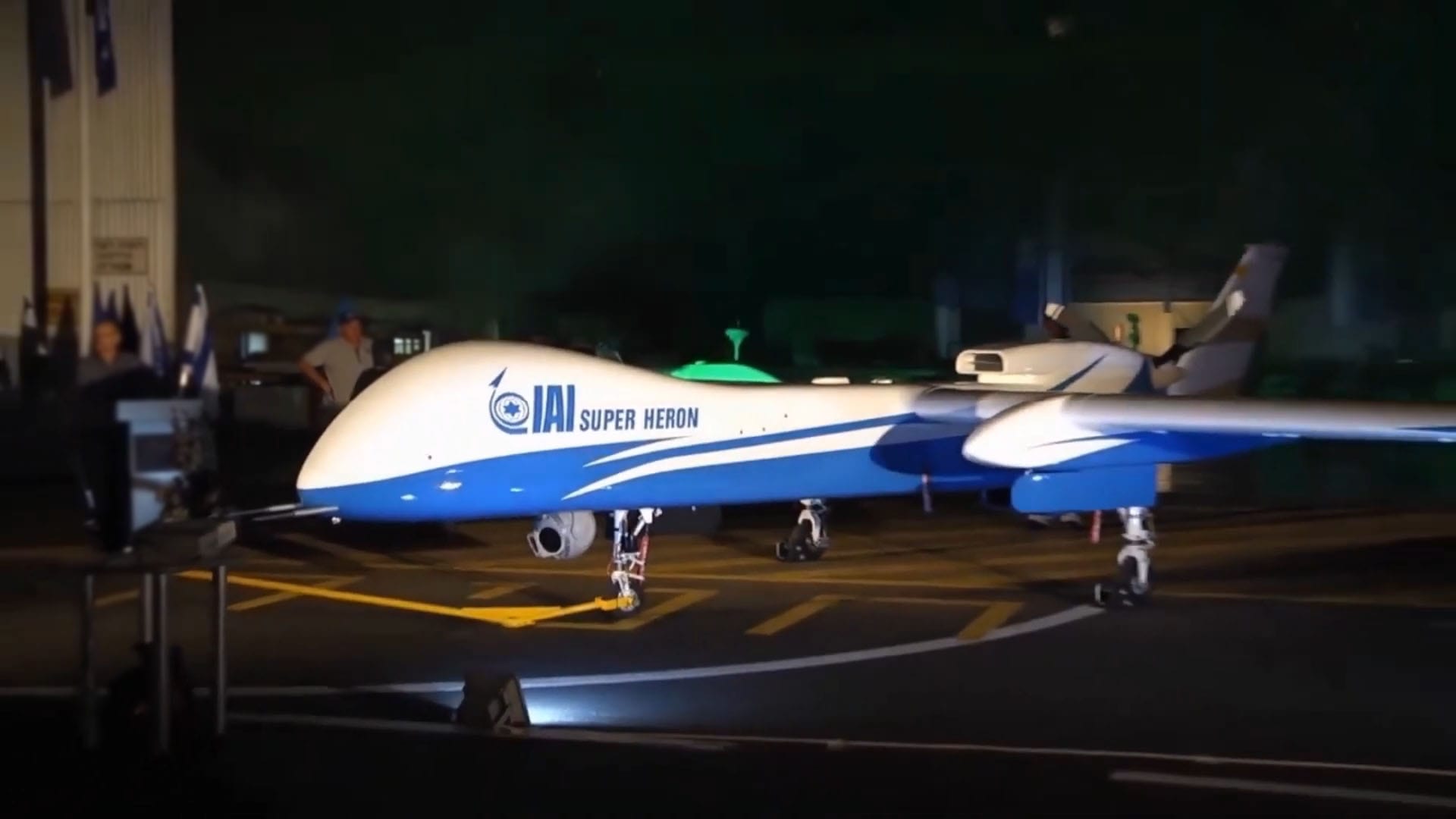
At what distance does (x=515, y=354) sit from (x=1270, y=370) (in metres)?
22.3

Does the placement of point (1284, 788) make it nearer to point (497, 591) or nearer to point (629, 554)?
point (629, 554)

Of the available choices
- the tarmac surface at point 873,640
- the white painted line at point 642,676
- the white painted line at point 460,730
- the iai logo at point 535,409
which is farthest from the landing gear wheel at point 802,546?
the white painted line at point 460,730

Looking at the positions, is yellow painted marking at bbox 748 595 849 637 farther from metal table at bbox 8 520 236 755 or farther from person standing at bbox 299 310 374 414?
metal table at bbox 8 520 236 755

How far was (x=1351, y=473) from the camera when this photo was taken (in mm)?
28109

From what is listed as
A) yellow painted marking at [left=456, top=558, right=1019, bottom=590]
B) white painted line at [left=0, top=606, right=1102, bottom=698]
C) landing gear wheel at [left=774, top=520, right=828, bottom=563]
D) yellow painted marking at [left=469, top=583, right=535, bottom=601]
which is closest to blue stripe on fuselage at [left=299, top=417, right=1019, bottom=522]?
yellow painted marking at [left=456, top=558, right=1019, bottom=590]

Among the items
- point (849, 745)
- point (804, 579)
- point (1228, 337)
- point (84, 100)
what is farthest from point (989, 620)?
point (84, 100)

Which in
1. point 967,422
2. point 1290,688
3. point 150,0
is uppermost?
point 150,0

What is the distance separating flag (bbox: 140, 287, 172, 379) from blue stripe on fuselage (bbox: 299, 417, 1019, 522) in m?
3.69

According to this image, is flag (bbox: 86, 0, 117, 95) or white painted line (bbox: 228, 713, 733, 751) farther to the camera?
flag (bbox: 86, 0, 117, 95)

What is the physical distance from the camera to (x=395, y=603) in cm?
1387

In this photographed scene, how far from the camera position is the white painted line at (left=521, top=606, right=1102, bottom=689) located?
1056 cm

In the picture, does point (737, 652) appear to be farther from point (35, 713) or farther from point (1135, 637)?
point (35, 713)

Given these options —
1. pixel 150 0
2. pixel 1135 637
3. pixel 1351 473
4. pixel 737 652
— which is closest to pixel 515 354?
pixel 737 652

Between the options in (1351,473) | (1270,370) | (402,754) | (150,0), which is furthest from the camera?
(1270,370)
